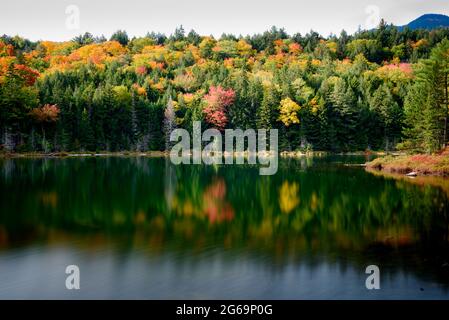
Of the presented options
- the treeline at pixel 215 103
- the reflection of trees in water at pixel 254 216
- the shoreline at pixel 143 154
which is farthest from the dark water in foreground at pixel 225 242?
the shoreline at pixel 143 154

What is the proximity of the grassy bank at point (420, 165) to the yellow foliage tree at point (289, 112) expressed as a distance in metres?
38.3

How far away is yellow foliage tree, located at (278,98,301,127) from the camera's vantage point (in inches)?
3478

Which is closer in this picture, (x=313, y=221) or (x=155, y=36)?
(x=313, y=221)

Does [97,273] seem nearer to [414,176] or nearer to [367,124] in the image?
[414,176]

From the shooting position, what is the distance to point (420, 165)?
4372cm

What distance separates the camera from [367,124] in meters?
93.4

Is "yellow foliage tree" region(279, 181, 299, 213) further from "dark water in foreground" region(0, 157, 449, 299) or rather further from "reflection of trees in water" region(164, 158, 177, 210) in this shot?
"reflection of trees in water" region(164, 158, 177, 210)

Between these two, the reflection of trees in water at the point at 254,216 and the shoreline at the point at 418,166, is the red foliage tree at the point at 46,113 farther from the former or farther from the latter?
the shoreline at the point at 418,166

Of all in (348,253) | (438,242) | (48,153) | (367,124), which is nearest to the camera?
(348,253)

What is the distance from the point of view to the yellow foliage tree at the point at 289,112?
3478 inches

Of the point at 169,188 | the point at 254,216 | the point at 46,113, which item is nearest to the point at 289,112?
the point at 46,113

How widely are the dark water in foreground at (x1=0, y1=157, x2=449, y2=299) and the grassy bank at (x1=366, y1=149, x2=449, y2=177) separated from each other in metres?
10.9
